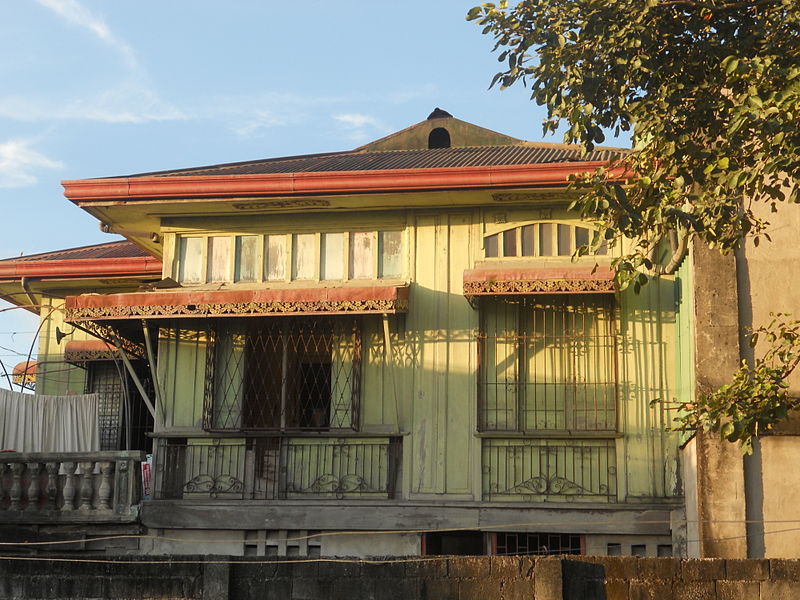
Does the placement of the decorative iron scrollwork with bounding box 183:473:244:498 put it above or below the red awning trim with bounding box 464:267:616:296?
below

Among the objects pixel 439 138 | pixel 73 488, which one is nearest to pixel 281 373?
pixel 73 488

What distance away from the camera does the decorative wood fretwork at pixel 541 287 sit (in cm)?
1181

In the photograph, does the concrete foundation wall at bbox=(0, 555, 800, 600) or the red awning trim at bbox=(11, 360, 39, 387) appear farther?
the red awning trim at bbox=(11, 360, 39, 387)

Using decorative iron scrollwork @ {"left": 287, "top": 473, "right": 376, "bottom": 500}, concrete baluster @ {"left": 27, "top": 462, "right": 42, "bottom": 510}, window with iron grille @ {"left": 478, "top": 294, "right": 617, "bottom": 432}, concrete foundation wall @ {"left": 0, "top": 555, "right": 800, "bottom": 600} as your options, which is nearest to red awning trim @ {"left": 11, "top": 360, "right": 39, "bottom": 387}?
concrete baluster @ {"left": 27, "top": 462, "right": 42, "bottom": 510}

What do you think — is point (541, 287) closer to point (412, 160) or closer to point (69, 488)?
point (412, 160)

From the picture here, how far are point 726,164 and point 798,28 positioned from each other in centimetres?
120

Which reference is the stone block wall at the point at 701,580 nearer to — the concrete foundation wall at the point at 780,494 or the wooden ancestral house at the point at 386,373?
the concrete foundation wall at the point at 780,494

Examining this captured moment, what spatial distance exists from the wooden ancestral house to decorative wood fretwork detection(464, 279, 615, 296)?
0.03 metres

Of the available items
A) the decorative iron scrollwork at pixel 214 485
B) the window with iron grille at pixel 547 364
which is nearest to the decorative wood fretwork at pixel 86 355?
the decorative iron scrollwork at pixel 214 485

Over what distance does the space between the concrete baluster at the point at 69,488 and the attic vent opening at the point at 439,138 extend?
24.0 feet

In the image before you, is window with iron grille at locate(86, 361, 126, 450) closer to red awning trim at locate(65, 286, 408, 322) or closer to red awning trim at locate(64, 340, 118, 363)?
red awning trim at locate(64, 340, 118, 363)

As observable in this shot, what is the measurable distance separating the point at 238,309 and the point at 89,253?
248 inches

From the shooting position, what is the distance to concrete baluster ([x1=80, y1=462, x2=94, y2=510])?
12344 mm

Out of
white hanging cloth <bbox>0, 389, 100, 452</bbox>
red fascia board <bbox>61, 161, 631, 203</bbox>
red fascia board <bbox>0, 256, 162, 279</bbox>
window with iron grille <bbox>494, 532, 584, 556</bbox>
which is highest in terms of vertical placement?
red fascia board <bbox>61, 161, 631, 203</bbox>
